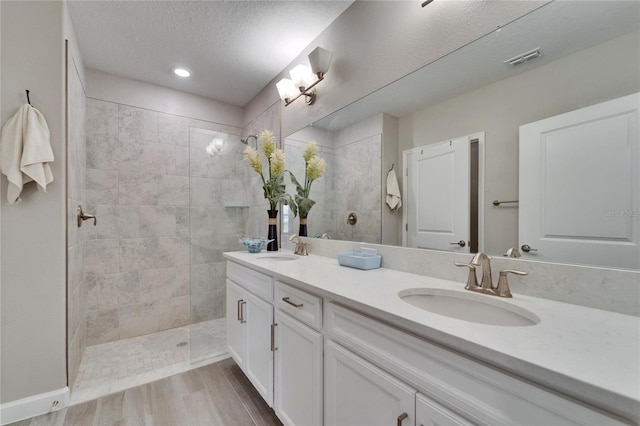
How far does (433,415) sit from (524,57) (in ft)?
4.08

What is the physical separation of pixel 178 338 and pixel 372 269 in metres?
2.27

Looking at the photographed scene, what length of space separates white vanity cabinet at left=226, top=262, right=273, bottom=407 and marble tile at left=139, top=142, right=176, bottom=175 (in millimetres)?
1501

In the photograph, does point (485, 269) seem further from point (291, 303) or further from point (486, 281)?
point (291, 303)

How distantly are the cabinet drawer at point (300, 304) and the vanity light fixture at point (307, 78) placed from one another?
1493 millimetres

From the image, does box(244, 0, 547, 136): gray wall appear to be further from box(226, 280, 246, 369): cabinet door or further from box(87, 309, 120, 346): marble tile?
box(87, 309, 120, 346): marble tile

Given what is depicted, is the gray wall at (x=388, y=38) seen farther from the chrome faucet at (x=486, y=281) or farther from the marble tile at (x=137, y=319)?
the marble tile at (x=137, y=319)

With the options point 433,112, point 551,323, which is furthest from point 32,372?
point 433,112

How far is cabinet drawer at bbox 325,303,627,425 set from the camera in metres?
0.49

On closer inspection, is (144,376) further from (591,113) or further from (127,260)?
(591,113)

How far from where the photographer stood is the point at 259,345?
5.08 feet

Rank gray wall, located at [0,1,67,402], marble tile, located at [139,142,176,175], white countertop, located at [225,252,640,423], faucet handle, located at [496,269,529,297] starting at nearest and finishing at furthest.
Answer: white countertop, located at [225,252,640,423]
faucet handle, located at [496,269,529,297]
gray wall, located at [0,1,67,402]
marble tile, located at [139,142,176,175]

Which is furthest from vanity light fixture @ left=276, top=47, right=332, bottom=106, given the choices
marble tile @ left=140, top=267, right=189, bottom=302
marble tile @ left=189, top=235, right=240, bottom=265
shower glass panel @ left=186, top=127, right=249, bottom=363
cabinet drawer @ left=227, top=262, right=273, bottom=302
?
marble tile @ left=140, top=267, right=189, bottom=302

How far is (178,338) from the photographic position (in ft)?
8.54

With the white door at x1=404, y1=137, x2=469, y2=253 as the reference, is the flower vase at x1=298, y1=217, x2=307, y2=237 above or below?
below
